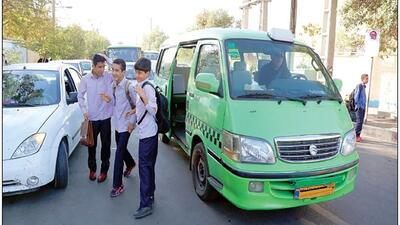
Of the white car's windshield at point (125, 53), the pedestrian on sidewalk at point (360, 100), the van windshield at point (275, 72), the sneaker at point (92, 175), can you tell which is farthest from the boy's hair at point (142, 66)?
the white car's windshield at point (125, 53)

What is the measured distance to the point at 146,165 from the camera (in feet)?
12.0

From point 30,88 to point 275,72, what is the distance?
3.39m

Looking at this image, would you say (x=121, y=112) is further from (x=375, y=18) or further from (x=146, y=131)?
(x=375, y=18)

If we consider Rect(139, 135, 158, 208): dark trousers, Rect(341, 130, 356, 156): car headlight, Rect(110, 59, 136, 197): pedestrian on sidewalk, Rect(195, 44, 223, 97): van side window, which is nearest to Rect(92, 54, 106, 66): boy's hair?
Rect(110, 59, 136, 197): pedestrian on sidewalk

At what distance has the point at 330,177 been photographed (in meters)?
3.33

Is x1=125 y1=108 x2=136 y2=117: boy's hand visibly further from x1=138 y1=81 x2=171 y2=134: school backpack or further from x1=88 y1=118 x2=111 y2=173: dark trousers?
x1=88 y1=118 x2=111 y2=173: dark trousers

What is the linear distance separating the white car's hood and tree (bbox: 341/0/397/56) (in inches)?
289

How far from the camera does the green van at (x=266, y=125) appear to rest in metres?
3.16

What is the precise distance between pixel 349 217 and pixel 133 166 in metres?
2.86

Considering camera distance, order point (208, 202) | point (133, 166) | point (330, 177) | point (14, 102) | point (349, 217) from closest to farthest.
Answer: point (330, 177) < point (349, 217) < point (208, 202) < point (14, 102) < point (133, 166)

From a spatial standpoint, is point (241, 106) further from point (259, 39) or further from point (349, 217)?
point (349, 217)

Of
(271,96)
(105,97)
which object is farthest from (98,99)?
(271,96)

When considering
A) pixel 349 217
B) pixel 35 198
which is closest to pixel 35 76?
pixel 35 198

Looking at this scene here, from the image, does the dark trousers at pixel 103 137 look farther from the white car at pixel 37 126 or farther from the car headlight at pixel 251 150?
the car headlight at pixel 251 150
